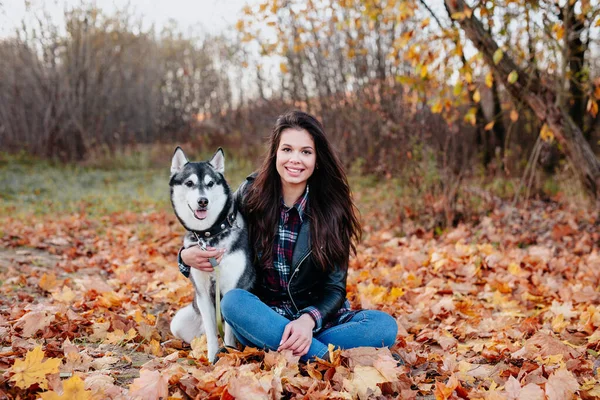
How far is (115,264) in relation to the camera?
17.1ft

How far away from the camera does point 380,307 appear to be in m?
3.73

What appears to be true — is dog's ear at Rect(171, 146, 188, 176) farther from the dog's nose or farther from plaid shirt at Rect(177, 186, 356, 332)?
plaid shirt at Rect(177, 186, 356, 332)

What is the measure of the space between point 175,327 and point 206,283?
1.56 feet

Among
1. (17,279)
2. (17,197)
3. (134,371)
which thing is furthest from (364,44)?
(134,371)

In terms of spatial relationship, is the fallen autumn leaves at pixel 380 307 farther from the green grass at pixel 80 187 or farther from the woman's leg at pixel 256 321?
the green grass at pixel 80 187

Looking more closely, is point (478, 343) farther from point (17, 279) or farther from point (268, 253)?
point (17, 279)

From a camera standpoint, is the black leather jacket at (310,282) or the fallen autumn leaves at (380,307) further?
the black leather jacket at (310,282)

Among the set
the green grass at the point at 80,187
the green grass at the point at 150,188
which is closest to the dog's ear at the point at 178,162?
the green grass at the point at 150,188

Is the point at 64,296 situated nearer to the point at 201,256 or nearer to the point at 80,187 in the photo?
the point at 201,256

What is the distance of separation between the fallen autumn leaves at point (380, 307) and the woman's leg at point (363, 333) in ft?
0.41

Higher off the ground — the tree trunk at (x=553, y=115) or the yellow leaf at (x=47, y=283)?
the tree trunk at (x=553, y=115)

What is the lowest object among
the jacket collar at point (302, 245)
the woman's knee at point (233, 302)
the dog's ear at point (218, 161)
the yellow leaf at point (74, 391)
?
the yellow leaf at point (74, 391)

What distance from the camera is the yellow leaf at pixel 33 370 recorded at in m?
2.03

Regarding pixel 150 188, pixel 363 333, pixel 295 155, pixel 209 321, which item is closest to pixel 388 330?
pixel 363 333
